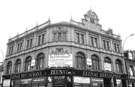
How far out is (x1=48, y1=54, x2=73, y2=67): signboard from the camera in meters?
24.4

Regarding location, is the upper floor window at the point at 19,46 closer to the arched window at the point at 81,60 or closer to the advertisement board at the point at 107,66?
the arched window at the point at 81,60

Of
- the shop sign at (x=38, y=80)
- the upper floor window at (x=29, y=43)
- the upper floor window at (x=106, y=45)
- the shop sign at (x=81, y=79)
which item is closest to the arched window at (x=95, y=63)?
the shop sign at (x=81, y=79)

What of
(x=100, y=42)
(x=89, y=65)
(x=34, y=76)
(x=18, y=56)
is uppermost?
(x=100, y=42)

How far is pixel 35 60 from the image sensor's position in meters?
27.9

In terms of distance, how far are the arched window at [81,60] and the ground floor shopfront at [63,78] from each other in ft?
3.68

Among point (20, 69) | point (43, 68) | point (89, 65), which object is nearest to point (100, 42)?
point (89, 65)

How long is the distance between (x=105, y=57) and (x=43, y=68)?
42.6 ft

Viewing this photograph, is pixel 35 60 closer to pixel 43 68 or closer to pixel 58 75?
pixel 43 68

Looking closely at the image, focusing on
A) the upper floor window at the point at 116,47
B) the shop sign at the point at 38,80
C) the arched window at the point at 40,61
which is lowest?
the shop sign at the point at 38,80

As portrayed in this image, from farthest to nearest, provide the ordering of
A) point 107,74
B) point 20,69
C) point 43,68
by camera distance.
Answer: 1. point 20,69
2. point 107,74
3. point 43,68

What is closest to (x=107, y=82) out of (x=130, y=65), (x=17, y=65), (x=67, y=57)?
(x=130, y=65)

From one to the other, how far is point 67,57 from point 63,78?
3486 millimetres

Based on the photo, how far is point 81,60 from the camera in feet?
88.4

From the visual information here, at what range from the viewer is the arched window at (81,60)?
86.7 feet
